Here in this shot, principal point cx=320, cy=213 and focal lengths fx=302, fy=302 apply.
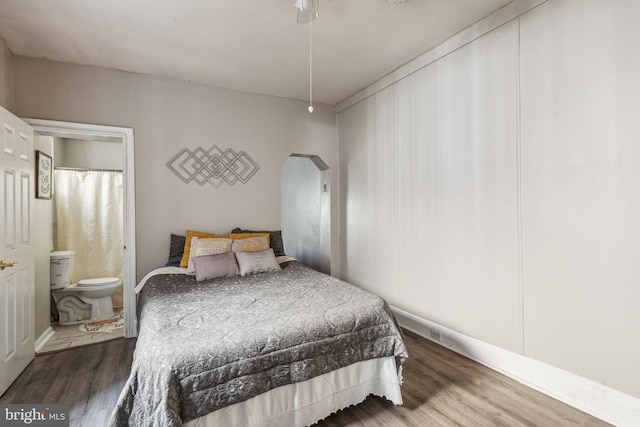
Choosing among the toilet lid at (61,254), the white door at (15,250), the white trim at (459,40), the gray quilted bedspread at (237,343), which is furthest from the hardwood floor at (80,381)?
the white trim at (459,40)

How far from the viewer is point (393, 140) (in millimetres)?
3311

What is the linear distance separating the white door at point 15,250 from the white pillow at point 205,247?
1.21m

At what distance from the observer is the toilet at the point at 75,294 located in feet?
11.2

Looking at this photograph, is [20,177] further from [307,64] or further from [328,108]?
[328,108]

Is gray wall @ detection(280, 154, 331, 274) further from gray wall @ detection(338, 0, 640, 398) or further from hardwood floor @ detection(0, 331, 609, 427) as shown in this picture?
hardwood floor @ detection(0, 331, 609, 427)

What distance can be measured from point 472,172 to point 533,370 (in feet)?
4.89

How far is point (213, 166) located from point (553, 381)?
141 inches

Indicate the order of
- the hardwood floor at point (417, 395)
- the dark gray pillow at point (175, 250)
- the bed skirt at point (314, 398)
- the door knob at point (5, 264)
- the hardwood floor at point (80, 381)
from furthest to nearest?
the dark gray pillow at point (175, 250), the door knob at point (5, 264), the hardwood floor at point (80, 381), the hardwood floor at point (417, 395), the bed skirt at point (314, 398)

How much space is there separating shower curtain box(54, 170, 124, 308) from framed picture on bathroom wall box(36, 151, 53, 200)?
0.52m

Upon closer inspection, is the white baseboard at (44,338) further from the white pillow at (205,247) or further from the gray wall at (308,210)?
the gray wall at (308,210)

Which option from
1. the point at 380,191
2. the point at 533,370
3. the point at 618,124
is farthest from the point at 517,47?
the point at 533,370

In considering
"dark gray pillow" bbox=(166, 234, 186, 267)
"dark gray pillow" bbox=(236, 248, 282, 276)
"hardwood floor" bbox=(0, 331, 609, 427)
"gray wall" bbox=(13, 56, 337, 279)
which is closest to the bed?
"hardwood floor" bbox=(0, 331, 609, 427)

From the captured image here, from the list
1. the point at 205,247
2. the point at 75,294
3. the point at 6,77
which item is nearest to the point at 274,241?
the point at 205,247

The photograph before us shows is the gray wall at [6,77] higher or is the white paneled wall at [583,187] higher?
the gray wall at [6,77]
